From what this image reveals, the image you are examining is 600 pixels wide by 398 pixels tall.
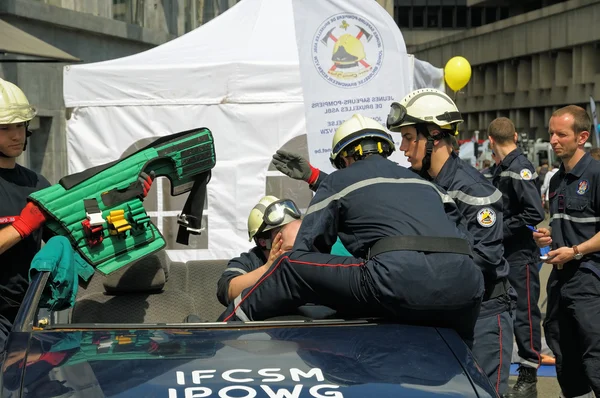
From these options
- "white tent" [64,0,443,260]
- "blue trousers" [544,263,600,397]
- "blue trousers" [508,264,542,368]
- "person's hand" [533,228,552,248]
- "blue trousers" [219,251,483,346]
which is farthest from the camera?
"white tent" [64,0,443,260]

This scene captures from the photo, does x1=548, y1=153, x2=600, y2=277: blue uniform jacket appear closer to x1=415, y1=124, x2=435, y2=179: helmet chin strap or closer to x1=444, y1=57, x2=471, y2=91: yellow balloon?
x1=415, y1=124, x2=435, y2=179: helmet chin strap

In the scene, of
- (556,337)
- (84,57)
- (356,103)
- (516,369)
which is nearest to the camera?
(556,337)

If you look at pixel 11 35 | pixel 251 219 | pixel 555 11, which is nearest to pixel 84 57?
pixel 11 35

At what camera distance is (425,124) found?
184 inches

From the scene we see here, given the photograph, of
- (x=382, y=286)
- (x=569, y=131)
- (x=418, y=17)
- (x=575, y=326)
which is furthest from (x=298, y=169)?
(x=418, y=17)

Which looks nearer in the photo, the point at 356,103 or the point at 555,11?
the point at 356,103

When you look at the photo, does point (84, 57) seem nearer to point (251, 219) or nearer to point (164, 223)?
point (164, 223)

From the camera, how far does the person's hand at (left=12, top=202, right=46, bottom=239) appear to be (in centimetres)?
417

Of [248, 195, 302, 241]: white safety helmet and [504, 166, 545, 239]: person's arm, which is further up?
[248, 195, 302, 241]: white safety helmet

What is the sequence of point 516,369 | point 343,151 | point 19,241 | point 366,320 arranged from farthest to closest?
1. point 516,369
2. point 19,241
3. point 343,151
4. point 366,320

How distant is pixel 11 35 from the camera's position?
920 cm

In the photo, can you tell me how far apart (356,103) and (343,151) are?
365 centimetres

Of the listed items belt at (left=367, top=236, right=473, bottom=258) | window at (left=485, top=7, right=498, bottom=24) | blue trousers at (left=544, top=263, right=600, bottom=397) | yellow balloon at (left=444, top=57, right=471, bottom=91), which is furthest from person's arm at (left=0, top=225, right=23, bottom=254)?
window at (left=485, top=7, right=498, bottom=24)

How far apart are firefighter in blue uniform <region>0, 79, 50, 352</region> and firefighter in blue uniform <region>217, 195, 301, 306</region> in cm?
99
